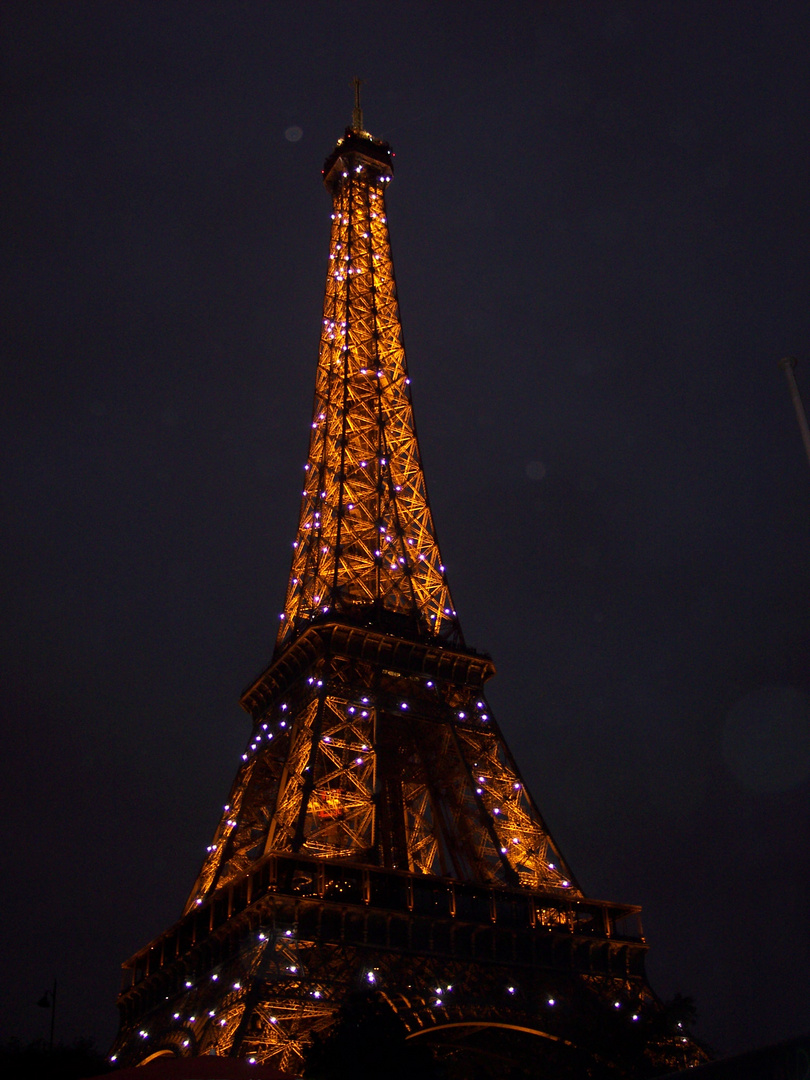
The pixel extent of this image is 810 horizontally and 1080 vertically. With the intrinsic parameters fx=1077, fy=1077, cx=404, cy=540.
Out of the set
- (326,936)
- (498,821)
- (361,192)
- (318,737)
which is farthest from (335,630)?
(361,192)

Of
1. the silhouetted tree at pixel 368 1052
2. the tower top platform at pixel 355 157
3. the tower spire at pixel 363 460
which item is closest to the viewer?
the silhouetted tree at pixel 368 1052

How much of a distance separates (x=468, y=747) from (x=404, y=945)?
10.2 meters

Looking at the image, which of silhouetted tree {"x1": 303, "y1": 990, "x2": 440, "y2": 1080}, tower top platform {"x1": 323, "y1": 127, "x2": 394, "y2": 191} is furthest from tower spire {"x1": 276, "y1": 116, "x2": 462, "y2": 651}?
silhouetted tree {"x1": 303, "y1": 990, "x2": 440, "y2": 1080}

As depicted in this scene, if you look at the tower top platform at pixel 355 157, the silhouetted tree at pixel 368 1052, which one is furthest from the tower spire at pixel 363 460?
the silhouetted tree at pixel 368 1052

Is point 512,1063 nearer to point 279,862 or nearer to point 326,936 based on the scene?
point 326,936

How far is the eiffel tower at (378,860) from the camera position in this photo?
33.8 metres

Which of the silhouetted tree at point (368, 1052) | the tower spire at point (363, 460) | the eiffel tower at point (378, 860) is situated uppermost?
the tower spire at point (363, 460)

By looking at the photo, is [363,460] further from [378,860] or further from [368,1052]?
[368,1052]

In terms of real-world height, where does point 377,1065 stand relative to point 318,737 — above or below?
below

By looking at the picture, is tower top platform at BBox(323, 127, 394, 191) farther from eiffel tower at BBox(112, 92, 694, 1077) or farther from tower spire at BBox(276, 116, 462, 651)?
eiffel tower at BBox(112, 92, 694, 1077)

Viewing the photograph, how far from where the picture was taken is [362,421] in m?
54.2

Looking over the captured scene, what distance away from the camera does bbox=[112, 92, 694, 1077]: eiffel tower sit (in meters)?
33.8

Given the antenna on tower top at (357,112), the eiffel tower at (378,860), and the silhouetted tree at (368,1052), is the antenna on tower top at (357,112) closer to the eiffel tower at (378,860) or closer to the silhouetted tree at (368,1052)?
the eiffel tower at (378,860)

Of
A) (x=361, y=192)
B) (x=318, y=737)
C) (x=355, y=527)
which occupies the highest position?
(x=361, y=192)
